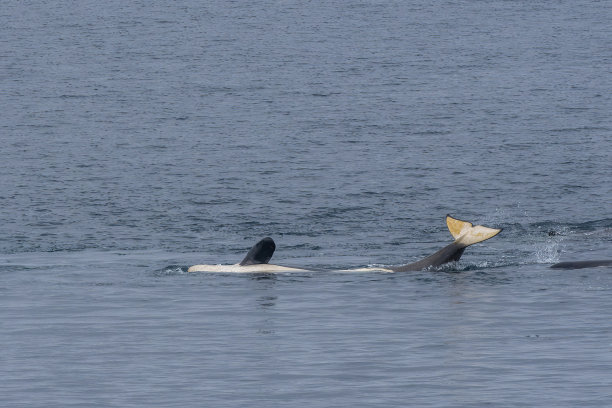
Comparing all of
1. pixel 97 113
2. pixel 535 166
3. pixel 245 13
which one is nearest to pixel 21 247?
pixel 535 166

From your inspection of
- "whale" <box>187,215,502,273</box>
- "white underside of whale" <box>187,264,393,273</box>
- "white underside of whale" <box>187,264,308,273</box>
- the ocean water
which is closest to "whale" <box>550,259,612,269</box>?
the ocean water

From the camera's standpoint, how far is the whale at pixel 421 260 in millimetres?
36000

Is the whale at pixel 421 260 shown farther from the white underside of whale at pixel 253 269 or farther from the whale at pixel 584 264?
the whale at pixel 584 264

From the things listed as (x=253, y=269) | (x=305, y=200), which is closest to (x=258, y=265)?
(x=253, y=269)

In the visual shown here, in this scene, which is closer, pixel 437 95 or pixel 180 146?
pixel 180 146

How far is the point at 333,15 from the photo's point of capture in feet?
424

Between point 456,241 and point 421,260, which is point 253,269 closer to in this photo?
point 421,260

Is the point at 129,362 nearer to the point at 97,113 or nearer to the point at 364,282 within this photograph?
the point at 364,282

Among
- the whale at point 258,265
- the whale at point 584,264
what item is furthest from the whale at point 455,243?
the whale at point 584,264

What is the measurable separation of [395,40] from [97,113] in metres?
37.0

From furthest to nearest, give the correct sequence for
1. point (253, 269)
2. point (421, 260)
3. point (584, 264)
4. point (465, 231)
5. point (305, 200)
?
point (305, 200) → point (253, 269) → point (421, 260) → point (584, 264) → point (465, 231)

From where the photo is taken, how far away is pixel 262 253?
37844mm

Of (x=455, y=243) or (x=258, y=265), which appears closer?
(x=455, y=243)

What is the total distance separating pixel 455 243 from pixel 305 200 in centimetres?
2001
